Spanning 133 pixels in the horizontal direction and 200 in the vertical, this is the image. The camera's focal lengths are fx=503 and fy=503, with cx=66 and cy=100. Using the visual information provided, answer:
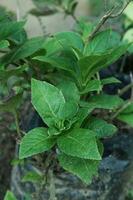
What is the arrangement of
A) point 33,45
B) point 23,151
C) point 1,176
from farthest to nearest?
point 1,176 < point 33,45 < point 23,151

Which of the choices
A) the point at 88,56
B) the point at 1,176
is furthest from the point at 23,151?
the point at 1,176

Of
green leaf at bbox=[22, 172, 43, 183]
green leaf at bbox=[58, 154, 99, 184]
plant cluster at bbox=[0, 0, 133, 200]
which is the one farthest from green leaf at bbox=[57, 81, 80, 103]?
green leaf at bbox=[22, 172, 43, 183]

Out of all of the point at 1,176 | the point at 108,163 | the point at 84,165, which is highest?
the point at 84,165

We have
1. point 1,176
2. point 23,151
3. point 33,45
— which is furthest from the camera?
point 1,176

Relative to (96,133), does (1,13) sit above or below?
above

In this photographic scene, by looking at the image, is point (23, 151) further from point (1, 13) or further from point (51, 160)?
point (1, 13)

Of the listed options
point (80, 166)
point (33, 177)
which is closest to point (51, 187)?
point (33, 177)
